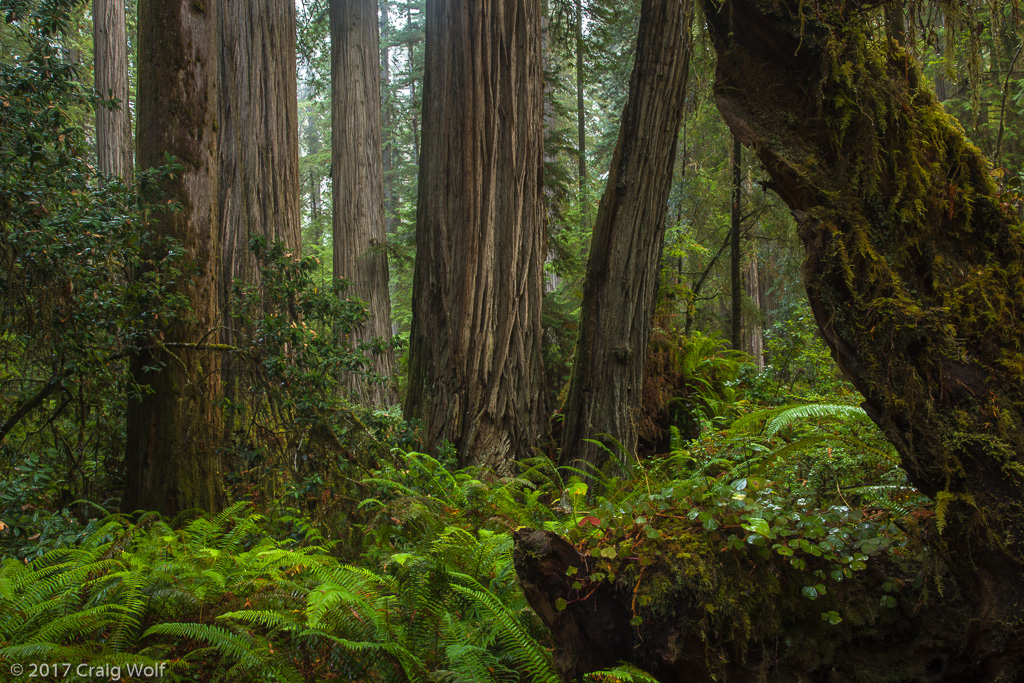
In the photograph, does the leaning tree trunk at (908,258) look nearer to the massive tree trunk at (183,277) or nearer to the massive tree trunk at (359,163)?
the massive tree trunk at (183,277)

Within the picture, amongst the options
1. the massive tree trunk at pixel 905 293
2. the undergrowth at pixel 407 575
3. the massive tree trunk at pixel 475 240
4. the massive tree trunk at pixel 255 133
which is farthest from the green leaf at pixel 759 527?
the massive tree trunk at pixel 255 133

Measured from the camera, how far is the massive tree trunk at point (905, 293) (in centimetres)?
187

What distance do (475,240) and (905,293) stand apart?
448 centimetres

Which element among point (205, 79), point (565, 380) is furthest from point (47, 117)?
point (565, 380)

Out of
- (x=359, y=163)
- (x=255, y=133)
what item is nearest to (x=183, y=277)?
(x=255, y=133)

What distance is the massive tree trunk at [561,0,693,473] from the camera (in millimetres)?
5328

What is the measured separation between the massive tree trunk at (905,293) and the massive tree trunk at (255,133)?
5521 millimetres

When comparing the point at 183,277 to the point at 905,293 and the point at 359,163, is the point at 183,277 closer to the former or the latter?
the point at 905,293

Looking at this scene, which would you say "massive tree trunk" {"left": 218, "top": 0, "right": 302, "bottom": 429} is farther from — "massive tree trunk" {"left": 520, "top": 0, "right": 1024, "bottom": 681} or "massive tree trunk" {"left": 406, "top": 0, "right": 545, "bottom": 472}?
"massive tree trunk" {"left": 520, "top": 0, "right": 1024, "bottom": 681}

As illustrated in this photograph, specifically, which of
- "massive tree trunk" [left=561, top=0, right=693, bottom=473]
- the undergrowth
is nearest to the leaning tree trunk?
the undergrowth

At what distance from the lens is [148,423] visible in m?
4.54

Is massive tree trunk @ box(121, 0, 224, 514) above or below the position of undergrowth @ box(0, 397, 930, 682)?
above

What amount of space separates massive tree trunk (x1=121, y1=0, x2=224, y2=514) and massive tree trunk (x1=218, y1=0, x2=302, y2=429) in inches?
74.4

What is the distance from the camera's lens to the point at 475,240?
6113mm
